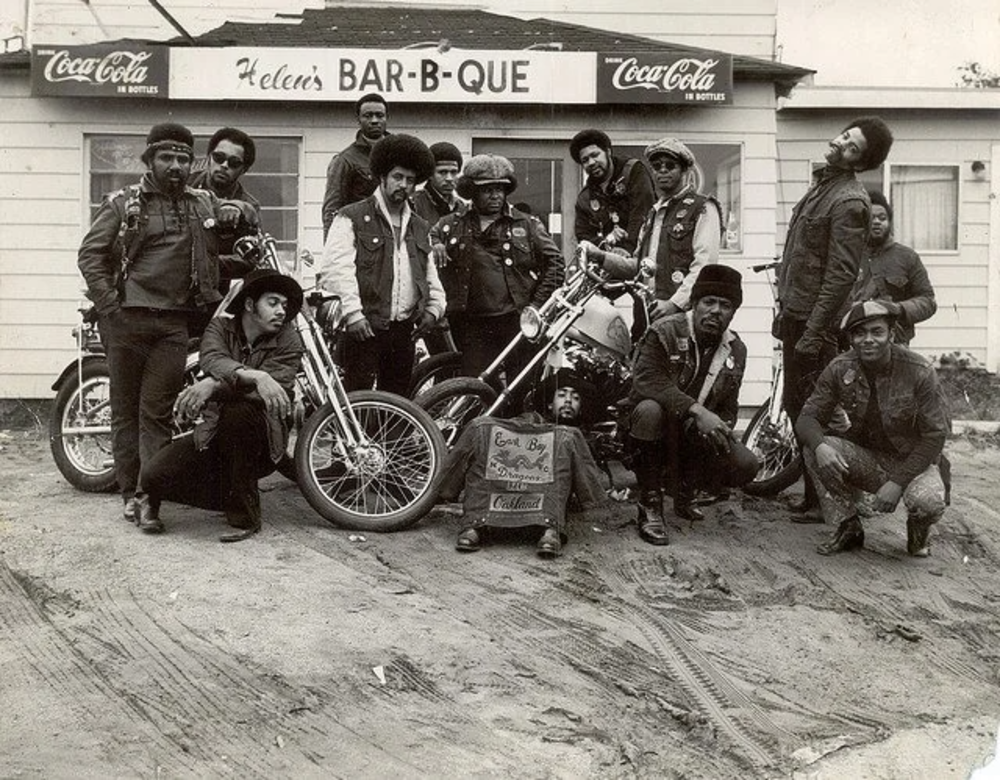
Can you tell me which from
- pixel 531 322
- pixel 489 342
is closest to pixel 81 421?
pixel 489 342

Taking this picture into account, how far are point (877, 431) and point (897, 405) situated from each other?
0.17 metres

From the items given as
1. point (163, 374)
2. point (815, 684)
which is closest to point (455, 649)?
point (815, 684)

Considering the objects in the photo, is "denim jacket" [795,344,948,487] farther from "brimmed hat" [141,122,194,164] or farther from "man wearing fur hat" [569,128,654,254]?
"brimmed hat" [141,122,194,164]

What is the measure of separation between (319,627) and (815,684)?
1.82m

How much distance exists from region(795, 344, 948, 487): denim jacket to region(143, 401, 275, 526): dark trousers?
2597 millimetres

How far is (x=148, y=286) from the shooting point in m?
5.75

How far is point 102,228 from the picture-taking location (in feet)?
18.7

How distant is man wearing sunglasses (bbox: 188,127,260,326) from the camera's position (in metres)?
6.23

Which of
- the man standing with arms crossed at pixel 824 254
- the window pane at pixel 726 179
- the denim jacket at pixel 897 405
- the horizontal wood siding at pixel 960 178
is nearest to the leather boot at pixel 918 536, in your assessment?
the denim jacket at pixel 897 405

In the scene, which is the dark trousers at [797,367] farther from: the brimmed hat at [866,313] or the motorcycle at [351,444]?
the motorcycle at [351,444]

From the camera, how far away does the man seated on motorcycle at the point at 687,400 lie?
5.68 metres

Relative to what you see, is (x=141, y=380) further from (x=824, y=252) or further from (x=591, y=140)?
(x=824, y=252)

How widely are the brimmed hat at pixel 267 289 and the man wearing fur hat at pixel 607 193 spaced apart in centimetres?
193

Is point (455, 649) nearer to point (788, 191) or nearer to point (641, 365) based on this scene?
point (641, 365)
